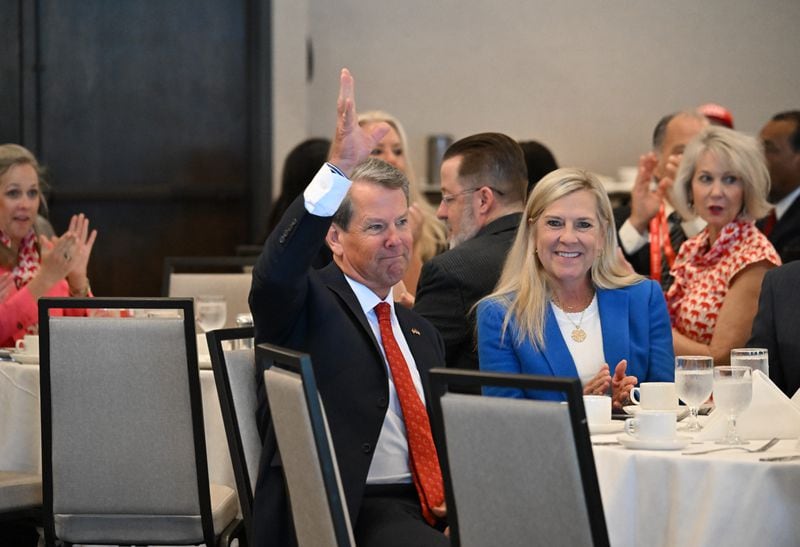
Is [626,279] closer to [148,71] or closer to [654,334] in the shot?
[654,334]

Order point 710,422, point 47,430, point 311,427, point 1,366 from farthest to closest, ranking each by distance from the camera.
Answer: point 1,366 → point 47,430 → point 710,422 → point 311,427

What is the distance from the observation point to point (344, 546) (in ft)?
8.92

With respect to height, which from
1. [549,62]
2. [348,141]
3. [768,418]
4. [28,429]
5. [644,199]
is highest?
[549,62]

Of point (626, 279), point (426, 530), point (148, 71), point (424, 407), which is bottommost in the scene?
point (426, 530)

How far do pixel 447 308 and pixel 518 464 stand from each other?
1689 millimetres

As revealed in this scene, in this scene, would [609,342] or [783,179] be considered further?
[783,179]

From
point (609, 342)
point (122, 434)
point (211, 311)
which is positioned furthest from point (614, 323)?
point (211, 311)

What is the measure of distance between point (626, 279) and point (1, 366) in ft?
6.10

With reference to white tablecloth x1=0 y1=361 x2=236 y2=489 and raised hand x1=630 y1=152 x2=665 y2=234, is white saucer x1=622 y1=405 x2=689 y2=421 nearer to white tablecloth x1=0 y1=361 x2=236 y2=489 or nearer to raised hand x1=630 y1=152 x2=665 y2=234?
white tablecloth x1=0 y1=361 x2=236 y2=489

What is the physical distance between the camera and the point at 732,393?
2.99 metres

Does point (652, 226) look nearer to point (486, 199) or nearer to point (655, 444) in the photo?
point (486, 199)

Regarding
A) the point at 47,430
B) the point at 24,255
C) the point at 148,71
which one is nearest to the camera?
the point at 47,430

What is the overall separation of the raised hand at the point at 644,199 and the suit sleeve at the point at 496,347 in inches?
88.9

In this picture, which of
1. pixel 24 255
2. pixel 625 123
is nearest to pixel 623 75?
pixel 625 123
